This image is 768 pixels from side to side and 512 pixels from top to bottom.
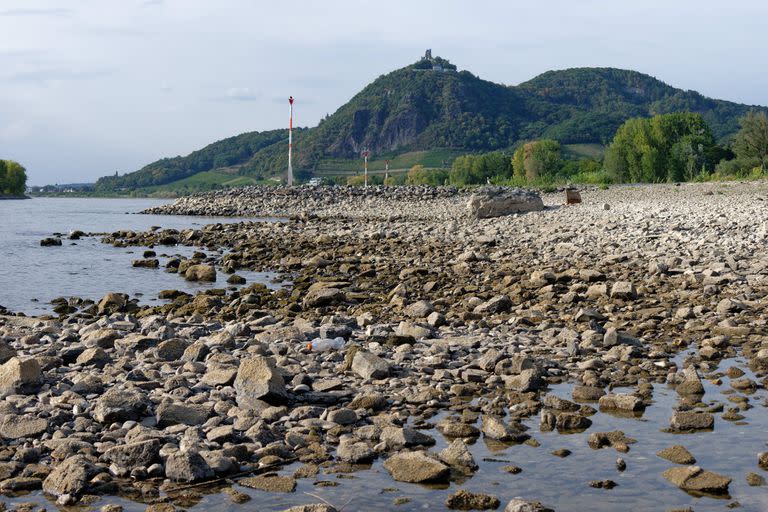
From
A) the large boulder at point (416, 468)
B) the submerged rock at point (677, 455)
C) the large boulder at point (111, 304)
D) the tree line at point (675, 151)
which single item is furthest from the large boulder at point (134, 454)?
the tree line at point (675, 151)

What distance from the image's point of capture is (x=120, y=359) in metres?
10.6

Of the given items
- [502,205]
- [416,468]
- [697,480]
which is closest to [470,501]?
[416,468]

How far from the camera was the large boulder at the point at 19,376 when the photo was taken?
884cm

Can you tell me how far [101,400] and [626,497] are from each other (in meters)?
5.11

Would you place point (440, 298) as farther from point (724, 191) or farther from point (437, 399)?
point (724, 191)

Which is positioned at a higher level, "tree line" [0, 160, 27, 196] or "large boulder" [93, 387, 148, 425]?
"tree line" [0, 160, 27, 196]

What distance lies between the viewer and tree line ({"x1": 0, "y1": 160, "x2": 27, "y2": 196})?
154000 millimetres

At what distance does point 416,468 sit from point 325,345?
4.72 m

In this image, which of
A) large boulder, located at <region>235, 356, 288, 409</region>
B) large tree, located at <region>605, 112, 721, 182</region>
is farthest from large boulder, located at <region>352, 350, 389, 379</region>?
large tree, located at <region>605, 112, 721, 182</region>

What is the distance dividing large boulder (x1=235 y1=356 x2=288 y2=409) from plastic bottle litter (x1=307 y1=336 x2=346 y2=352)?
7.76 ft

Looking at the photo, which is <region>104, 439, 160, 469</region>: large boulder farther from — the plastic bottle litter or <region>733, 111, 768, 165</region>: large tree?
<region>733, 111, 768, 165</region>: large tree

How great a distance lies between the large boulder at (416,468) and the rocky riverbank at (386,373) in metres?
0.02

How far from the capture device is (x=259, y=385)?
853cm

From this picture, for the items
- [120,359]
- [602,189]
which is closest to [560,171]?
[602,189]
